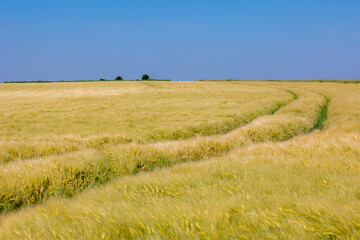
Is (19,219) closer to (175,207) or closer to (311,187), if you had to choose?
(175,207)

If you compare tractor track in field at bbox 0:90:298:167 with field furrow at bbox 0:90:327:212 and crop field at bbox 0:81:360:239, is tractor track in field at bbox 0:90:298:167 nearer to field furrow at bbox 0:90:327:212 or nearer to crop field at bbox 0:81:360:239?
field furrow at bbox 0:90:327:212

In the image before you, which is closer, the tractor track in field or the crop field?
the crop field

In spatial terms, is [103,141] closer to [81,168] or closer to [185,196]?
[81,168]

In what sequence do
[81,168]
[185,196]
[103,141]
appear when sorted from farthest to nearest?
1. [103,141]
2. [81,168]
3. [185,196]

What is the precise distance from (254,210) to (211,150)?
4741 millimetres

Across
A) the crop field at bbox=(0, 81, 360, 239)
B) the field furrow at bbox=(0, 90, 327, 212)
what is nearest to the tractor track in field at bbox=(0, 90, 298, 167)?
the field furrow at bbox=(0, 90, 327, 212)

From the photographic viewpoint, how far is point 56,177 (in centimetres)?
461

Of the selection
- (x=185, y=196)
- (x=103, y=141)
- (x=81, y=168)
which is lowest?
(x=103, y=141)

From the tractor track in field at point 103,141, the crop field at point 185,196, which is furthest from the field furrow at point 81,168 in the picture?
the tractor track in field at point 103,141

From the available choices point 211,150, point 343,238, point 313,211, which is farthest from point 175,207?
point 211,150

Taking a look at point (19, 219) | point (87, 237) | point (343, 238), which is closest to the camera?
point (343, 238)

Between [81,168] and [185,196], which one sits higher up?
[185,196]

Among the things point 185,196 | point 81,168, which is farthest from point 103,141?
point 185,196

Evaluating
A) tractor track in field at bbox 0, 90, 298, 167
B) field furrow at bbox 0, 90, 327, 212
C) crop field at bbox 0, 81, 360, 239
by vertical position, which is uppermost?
crop field at bbox 0, 81, 360, 239
